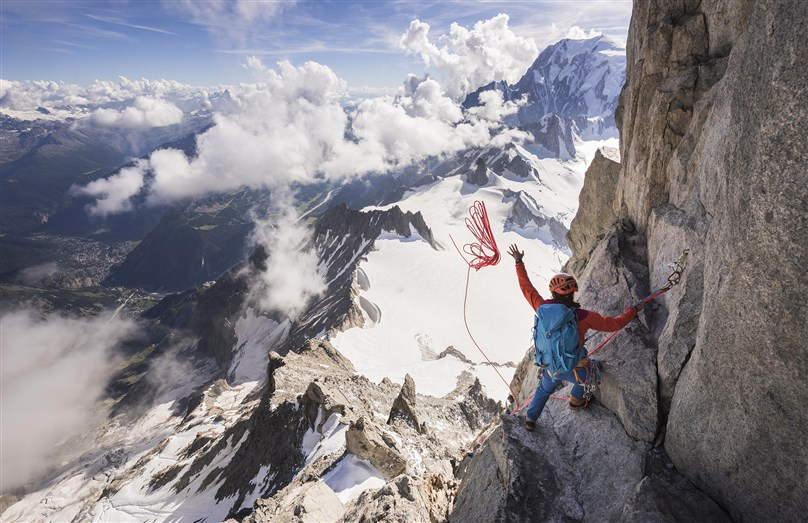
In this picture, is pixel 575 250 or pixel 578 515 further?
pixel 575 250

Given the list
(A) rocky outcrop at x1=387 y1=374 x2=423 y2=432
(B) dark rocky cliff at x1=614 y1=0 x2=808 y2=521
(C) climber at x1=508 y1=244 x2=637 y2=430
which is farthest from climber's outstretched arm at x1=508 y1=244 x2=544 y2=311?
(A) rocky outcrop at x1=387 y1=374 x2=423 y2=432

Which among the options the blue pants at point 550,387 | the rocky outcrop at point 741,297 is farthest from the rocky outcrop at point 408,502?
the rocky outcrop at point 741,297

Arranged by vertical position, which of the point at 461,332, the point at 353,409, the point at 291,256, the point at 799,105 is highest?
the point at 799,105

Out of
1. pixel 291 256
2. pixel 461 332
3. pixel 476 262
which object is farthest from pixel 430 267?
pixel 476 262

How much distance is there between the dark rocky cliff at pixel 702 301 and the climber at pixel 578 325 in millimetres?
552

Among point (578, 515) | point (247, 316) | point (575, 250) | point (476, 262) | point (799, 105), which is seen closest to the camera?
point (799, 105)

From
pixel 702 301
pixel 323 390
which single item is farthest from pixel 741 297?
pixel 323 390

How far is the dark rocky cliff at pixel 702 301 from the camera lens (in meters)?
5.11

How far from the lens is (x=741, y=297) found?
5.74 meters

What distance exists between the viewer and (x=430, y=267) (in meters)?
123

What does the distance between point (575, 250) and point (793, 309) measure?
20.4 m

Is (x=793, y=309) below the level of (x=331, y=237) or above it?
above

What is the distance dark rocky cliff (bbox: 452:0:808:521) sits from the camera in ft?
16.8

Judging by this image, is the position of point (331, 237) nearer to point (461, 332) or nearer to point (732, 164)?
point (461, 332)
